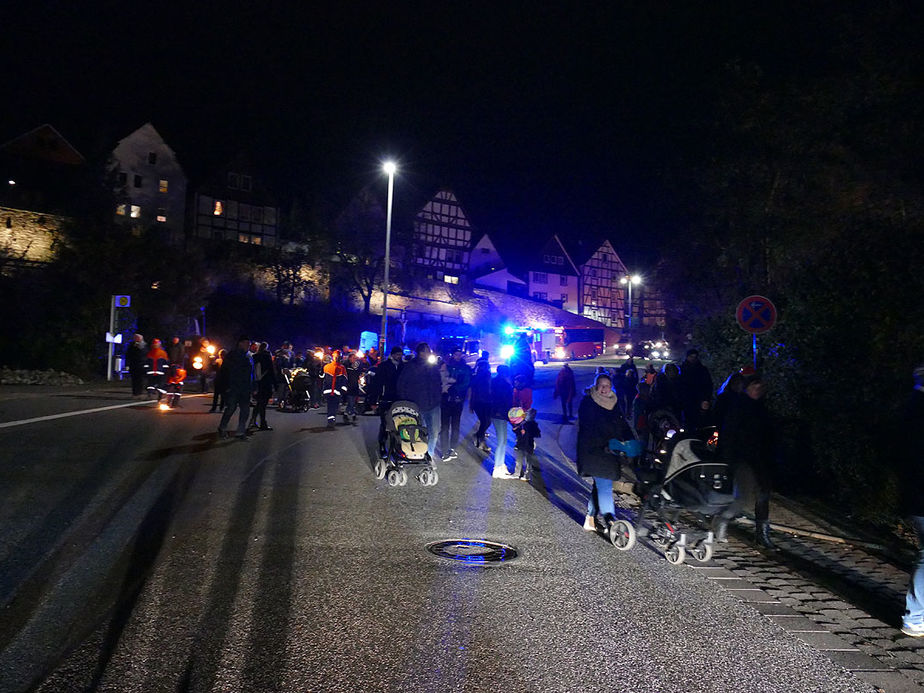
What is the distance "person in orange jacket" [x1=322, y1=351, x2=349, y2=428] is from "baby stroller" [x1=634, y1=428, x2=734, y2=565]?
11.5 meters

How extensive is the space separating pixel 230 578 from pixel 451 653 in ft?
7.27

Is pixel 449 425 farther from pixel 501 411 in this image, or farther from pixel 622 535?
pixel 622 535

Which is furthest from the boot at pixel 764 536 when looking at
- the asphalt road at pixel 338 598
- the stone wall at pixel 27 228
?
the stone wall at pixel 27 228

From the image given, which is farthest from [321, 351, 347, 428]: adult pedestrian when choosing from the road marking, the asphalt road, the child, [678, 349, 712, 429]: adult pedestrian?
[678, 349, 712, 429]: adult pedestrian

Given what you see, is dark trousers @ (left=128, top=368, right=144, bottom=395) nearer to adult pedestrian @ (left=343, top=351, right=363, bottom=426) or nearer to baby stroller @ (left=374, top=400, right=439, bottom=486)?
adult pedestrian @ (left=343, top=351, right=363, bottom=426)

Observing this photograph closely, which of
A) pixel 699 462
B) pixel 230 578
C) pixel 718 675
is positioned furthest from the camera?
pixel 699 462

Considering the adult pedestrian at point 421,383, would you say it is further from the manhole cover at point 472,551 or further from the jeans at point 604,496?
the manhole cover at point 472,551

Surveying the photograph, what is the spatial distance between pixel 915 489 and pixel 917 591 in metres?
0.76

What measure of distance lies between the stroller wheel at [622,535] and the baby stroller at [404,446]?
3.60 metres

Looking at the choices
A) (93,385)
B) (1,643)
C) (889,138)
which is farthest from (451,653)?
(93,385)

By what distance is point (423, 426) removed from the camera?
34.6ft

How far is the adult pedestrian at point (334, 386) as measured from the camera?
58.9ft

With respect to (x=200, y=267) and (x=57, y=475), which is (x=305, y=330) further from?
(x=57, y=475)

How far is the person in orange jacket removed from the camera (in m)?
18.0
